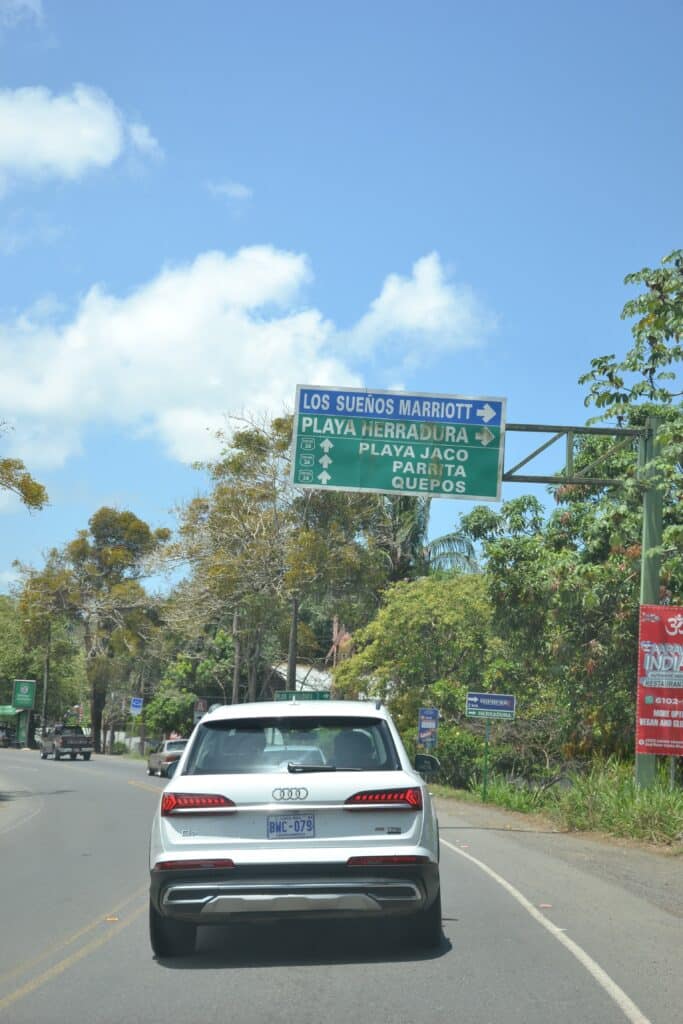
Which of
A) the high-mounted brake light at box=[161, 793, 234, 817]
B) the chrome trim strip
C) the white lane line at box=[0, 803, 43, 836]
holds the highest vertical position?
the high-mounted brake light at box=[161, 793, 234, 817]

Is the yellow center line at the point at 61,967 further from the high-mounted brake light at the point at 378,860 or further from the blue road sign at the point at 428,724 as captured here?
the blue road sign at the point at 428,724

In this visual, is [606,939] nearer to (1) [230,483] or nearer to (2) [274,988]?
(2) [274,988]

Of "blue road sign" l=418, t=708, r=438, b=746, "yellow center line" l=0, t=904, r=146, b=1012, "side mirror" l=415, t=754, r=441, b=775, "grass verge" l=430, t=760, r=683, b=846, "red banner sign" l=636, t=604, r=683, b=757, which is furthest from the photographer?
"blue road sign" l=418, t=708, r=438, b=746

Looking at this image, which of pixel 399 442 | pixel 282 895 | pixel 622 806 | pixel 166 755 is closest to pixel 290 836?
pixel 282 895

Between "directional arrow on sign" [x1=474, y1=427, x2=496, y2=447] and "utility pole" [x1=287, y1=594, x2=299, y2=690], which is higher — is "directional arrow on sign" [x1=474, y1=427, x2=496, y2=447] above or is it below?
above

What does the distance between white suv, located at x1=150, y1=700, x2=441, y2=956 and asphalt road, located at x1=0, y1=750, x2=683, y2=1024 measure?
0.44m

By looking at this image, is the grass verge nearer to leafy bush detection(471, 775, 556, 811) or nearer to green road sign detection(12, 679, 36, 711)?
leafy bush detection(471, 775, 556, 811)

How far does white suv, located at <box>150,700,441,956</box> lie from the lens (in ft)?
24.8

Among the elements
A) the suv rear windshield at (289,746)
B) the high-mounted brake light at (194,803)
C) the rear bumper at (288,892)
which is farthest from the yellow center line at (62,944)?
the suv rear windshield at (289,746)

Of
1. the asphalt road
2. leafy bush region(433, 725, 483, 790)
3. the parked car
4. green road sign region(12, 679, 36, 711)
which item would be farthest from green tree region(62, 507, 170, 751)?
the asphalt road

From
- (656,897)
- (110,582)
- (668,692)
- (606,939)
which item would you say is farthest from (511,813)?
(110,582)

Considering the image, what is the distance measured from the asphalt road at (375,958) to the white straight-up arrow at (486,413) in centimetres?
766

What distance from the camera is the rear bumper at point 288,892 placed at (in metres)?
7.52

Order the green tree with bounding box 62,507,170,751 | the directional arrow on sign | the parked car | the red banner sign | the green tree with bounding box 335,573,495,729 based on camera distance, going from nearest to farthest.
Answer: the red banner sign → the directional arrow on sign → the green tree with bounding box 335,573,495,729 → the parked car → the green tree with bounding box 62,507,170,751
